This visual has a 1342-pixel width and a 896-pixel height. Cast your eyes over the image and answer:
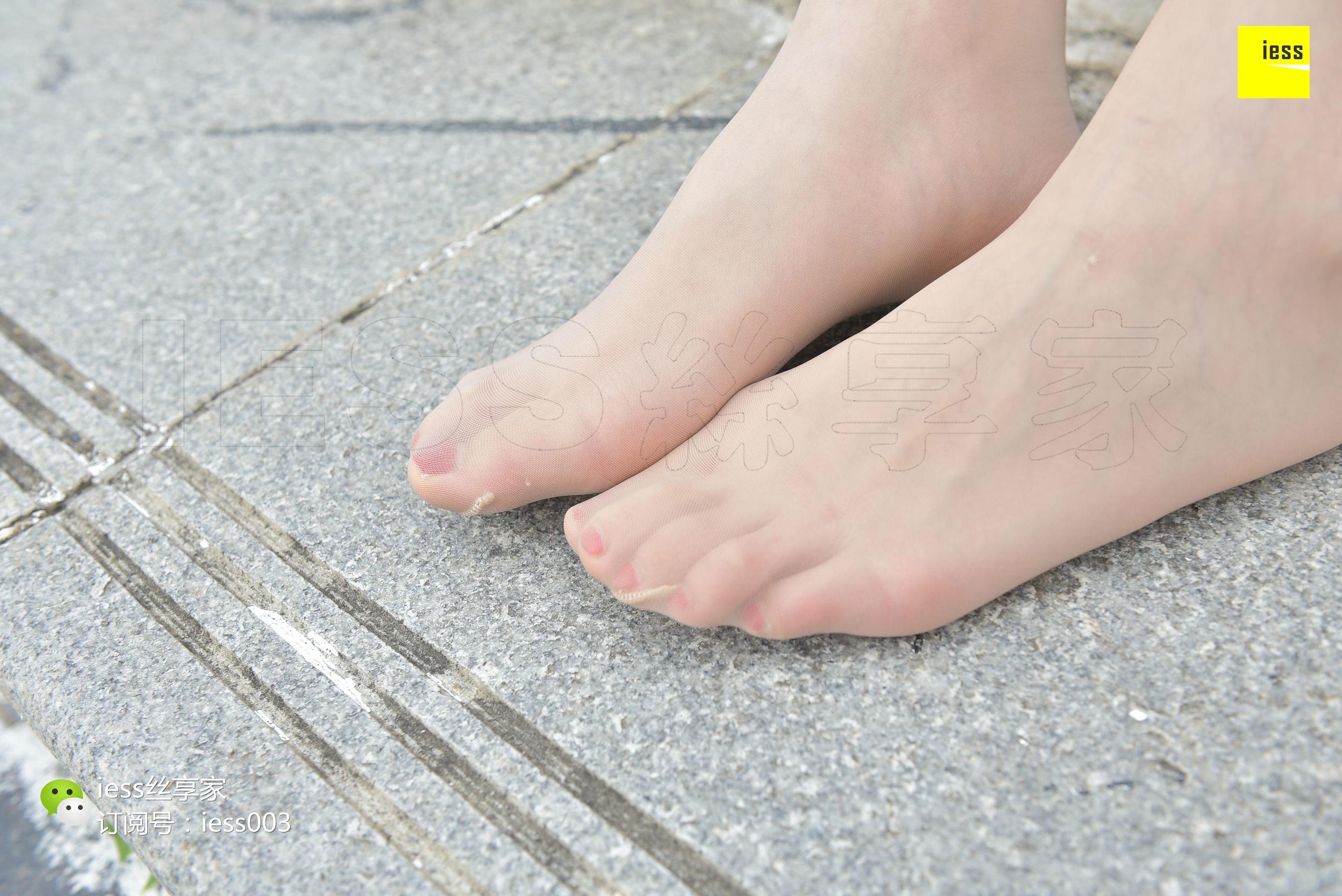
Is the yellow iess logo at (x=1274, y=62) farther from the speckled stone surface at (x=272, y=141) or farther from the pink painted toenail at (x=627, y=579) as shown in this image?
the speckled stone surface at (x=272, y=141)

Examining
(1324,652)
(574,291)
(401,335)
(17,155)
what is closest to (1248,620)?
(1324,652)

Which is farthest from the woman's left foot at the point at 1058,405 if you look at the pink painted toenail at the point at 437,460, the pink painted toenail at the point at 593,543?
the pink painted toenail at the point at 437,460

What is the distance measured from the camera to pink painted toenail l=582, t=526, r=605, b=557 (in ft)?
2.19

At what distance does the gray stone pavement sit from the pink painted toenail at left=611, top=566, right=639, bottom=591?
0.06 m

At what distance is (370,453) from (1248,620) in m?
0.71

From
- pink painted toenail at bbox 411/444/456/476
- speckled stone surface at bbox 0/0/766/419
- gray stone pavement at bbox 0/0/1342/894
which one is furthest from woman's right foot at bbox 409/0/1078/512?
speckled stone surface at bbox 0/0/766/419

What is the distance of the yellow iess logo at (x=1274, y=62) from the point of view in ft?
1.94

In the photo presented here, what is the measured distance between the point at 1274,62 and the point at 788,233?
1.12 ft

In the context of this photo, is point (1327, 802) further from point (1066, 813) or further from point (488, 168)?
point (488, 168)

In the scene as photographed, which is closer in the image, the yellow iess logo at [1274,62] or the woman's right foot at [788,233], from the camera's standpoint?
the yellow iess logo at [1274,62]

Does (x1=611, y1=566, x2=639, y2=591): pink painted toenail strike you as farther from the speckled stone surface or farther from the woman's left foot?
the speckled stone surface

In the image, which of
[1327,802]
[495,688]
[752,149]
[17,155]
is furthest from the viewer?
[17,155]

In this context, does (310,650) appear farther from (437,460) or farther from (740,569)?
(740,569)

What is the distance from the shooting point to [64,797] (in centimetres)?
82
